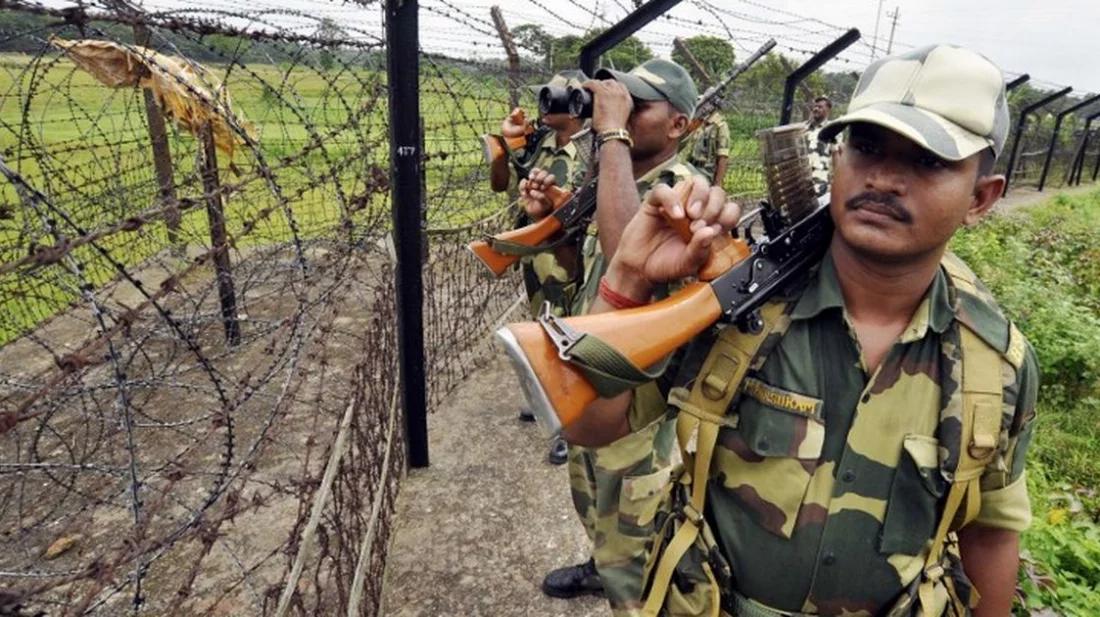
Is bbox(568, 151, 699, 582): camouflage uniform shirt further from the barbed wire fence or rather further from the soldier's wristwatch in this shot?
the barbed wire fence

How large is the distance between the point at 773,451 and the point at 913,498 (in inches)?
10.8

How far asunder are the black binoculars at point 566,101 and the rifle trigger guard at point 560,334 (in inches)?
48.8

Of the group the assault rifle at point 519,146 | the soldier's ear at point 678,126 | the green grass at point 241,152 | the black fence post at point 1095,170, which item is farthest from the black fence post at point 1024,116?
the soldier's ear at point 678,126

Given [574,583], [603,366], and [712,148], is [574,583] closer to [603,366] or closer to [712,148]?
[603,366]

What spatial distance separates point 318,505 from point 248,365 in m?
3.66

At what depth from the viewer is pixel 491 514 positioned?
10.5 feet

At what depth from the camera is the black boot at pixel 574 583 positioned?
2748mm

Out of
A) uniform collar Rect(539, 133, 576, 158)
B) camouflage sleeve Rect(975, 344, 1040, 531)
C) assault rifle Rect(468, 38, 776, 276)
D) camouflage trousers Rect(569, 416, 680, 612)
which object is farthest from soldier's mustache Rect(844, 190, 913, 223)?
uniform collar Rect(539, 133, 576, 158)

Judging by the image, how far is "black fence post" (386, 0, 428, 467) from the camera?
248cm

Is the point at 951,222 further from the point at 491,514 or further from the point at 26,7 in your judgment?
the point at 491,514

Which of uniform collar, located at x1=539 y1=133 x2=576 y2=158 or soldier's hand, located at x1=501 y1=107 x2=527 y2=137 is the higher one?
soldier's hand, located at x1=501 y1=107 x2=527 y2=137

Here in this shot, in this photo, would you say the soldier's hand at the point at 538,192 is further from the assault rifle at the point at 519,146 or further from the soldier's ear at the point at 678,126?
the assault rifle at the point at 519,146

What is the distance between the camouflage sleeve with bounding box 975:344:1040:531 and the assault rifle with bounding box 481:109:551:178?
7.88 feet

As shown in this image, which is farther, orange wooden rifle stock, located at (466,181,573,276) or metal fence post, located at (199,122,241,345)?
metal fence post, located at (199,122,241,345)
